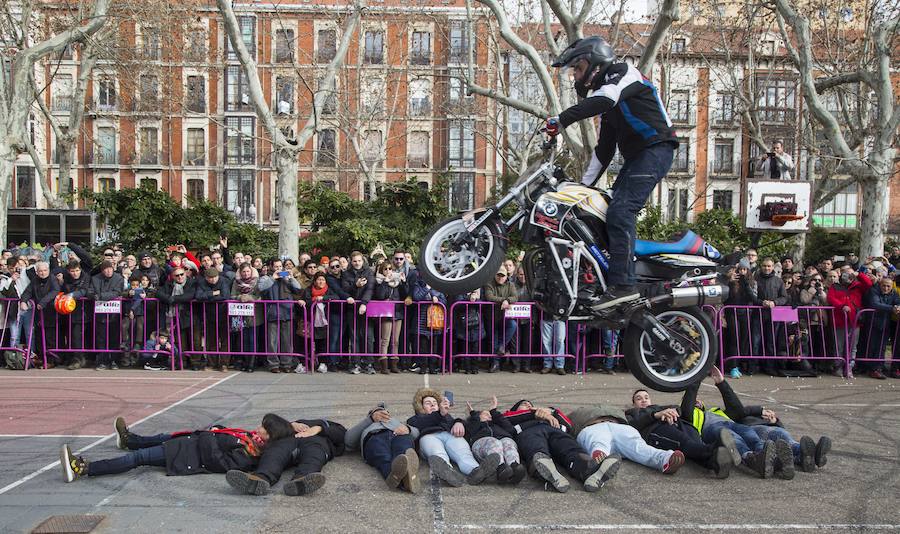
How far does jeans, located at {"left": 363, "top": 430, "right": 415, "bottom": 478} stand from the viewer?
7128mm

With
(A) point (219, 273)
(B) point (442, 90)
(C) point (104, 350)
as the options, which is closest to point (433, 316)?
(A) point (219, 273)

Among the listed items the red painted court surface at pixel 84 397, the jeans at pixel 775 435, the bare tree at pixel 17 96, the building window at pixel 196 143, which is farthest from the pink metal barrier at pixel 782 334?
the building window at pixel 196 143

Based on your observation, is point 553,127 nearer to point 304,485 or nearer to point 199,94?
point 304,485

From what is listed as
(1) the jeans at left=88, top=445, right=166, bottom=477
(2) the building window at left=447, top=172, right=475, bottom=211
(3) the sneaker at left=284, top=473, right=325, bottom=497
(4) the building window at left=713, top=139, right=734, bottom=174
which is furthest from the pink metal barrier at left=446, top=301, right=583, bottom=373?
(4) the building window at left=713, top=139, right=734, bottom=174

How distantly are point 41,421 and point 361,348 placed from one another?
524 cm

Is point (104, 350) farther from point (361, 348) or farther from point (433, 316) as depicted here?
point (433, 316)

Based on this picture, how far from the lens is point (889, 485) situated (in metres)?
6.90

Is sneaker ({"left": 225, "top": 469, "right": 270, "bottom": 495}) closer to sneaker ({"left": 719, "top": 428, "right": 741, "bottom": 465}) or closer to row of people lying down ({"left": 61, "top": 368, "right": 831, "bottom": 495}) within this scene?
row of people lying down ({"left": 61, "top": 368, "right": 831, "bottom": 495})

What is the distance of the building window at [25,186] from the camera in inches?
1918

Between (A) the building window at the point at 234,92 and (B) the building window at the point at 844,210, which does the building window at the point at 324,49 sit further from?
(B) the building window at the point at 844,210

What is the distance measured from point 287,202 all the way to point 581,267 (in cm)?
1225

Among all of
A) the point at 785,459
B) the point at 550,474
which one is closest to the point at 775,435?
the point at 785,459

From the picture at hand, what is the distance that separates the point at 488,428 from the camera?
7559 millimetres

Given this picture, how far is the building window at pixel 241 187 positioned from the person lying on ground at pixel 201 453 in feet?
143
